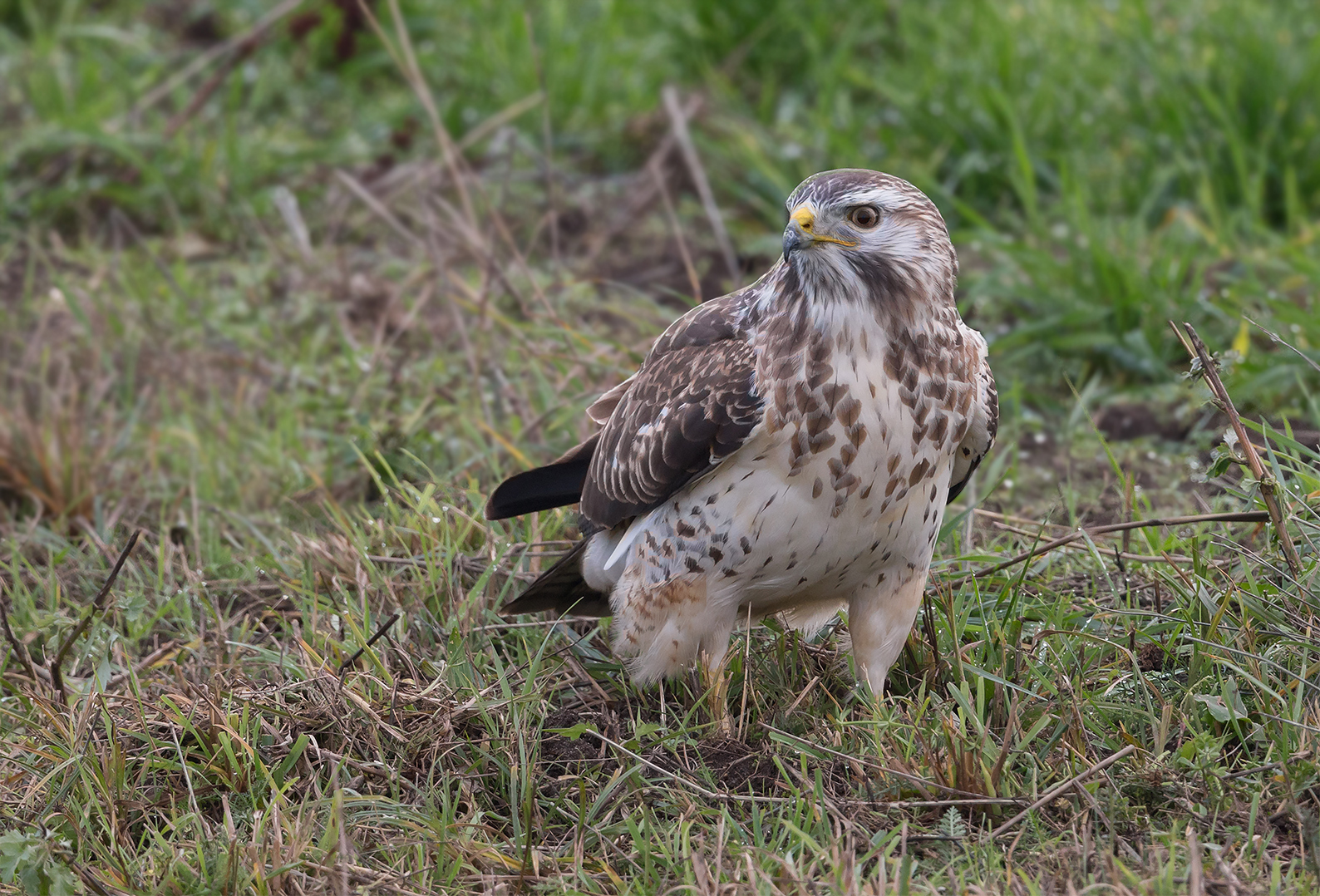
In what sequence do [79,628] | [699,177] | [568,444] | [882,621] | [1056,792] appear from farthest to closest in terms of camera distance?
[699,177], [568,444], [882,621], [79,628], [1056,792]

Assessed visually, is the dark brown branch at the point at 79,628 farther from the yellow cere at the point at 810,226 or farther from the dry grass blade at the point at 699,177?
the dry grass blade at the point at 699,177

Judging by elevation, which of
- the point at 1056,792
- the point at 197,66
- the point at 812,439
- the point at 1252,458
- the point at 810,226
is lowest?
the point at 1056,792

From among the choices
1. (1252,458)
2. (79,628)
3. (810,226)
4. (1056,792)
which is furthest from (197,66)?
(1056,792)

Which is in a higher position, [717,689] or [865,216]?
[865,216]

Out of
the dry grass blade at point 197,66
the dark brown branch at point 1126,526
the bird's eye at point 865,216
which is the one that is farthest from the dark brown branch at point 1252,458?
the dry grass blade at point 197,66

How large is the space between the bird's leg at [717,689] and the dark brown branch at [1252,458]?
122 cm

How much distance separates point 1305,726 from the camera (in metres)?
2.94

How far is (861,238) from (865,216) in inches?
2.1

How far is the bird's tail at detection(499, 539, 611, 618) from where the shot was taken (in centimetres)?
379

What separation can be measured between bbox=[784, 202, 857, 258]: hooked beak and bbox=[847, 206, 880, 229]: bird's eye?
0.17ft

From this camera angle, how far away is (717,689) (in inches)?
134

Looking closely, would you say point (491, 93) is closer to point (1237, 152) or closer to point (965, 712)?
point (1237, 152)

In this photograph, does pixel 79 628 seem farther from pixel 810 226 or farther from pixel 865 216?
pixel 865 216

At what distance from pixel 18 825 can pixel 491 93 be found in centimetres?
485
